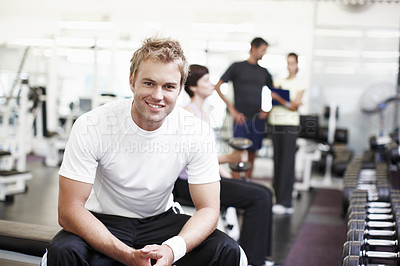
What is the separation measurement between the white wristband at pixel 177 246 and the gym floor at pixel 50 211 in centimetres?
121

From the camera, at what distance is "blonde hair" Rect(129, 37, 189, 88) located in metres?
1.37

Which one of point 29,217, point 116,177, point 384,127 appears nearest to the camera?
point 116,177

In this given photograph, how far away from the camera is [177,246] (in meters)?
1.28

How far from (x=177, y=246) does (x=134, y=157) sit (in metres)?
0.34

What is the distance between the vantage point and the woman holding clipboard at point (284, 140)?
346cm

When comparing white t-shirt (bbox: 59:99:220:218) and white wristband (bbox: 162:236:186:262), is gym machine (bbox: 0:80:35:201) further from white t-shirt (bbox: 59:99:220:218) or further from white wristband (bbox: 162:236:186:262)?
white wristband (bbox: 162:236:186:262)

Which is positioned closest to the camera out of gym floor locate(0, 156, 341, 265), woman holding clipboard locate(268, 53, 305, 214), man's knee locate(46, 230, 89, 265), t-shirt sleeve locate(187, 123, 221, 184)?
man's knee locate(46, 230, 89, 265)

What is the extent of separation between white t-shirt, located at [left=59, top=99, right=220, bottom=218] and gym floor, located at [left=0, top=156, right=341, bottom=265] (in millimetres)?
1146

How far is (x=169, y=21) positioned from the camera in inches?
253

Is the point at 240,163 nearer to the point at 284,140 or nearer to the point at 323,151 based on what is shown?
the point at 284,140

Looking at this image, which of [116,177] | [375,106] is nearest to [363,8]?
[375,106]

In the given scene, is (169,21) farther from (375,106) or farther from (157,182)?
(157,182)

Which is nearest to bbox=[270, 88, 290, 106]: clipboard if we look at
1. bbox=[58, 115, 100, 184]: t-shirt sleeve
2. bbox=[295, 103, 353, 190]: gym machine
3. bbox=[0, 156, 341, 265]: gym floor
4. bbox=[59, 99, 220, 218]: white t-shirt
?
bbox=[0, 156, 341, 265]: gym floor

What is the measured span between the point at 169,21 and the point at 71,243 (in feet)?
18.2
